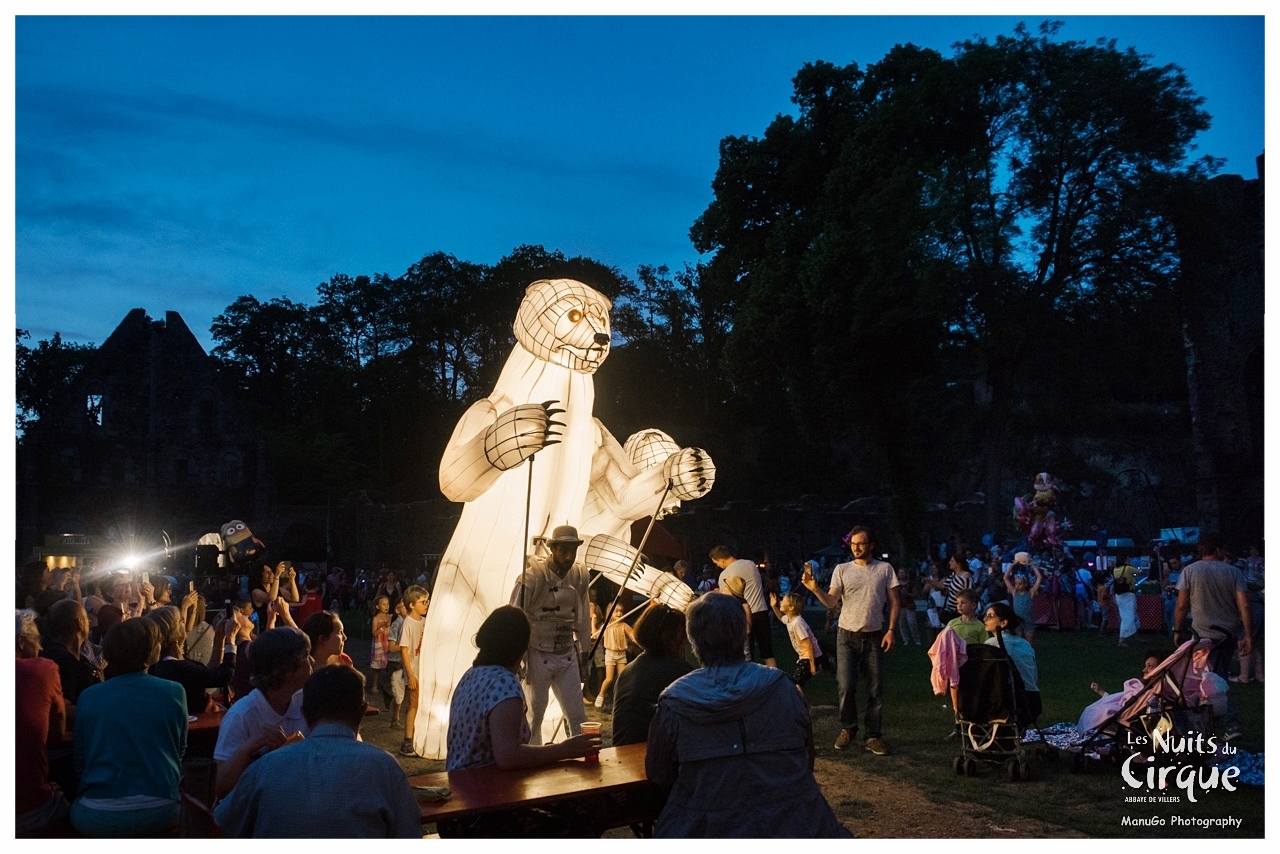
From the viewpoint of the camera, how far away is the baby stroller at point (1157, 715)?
638cm

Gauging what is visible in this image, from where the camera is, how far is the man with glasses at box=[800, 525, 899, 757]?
757cm

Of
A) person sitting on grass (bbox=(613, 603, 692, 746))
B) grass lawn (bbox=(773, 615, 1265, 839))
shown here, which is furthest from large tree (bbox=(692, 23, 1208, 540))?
person sitting on grass (bbox=(613, 603, 692, 746))

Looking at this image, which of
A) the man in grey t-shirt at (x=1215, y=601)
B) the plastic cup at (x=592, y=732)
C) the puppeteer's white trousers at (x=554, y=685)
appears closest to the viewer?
the plastic cup at (x=592, y=732)

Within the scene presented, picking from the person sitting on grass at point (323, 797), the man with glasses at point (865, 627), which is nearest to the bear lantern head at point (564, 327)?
the man with glasses at point (865, 627)

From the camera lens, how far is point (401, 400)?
4197 centimetres

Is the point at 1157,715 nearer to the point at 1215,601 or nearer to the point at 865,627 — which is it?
the point at 865,627

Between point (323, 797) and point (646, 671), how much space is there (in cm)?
174

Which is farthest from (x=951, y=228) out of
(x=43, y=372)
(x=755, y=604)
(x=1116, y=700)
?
(x=43, y=372)

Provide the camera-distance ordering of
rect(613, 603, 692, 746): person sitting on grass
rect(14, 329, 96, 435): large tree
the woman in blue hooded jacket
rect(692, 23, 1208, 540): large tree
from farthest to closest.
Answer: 1. rect(14, 329, 96, 435): large tree
2. rect(692, 23, 1208, 540): large tree
3. rect(613, 603, 692, 746): person sitting on grass
4. the woman in blue hooded jacket

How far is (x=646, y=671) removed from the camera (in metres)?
4.41

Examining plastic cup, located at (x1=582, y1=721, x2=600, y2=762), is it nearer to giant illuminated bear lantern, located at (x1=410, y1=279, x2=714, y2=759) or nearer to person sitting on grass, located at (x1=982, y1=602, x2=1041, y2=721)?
giant illuminated bear lantern, located at (x1=410, y1=279, x2=714, y2=759)

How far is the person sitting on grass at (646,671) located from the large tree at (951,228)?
18.2m

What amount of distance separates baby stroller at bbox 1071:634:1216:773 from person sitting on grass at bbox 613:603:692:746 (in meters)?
3.50

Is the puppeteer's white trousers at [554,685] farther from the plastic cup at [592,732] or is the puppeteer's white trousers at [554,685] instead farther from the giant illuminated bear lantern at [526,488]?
the plastic cup at [592,732]
